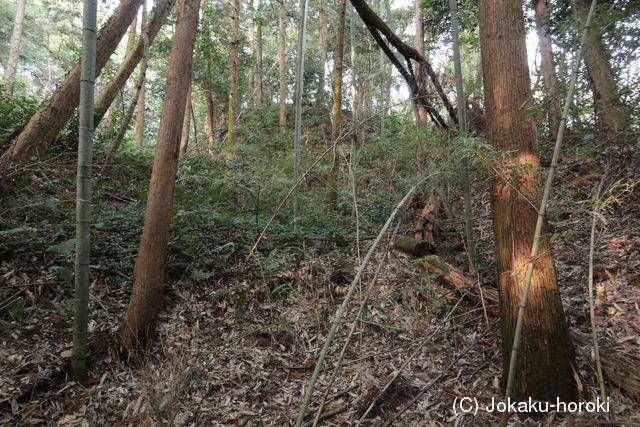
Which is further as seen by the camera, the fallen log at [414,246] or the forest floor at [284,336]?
the fallen log at [414,246]

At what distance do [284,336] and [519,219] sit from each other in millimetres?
2276

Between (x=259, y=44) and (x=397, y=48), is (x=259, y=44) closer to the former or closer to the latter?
(x=259, y=44)

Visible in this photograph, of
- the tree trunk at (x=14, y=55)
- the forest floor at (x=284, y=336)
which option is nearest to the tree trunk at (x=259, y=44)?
the tree trunk at (x=14, y=55)

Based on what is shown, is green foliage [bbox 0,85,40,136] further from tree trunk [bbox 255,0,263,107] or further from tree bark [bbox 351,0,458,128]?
tree trunk [bbox 255,0,263,107]

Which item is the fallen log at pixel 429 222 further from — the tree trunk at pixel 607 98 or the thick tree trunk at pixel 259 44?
the thick tree trunk at pixel 259 44

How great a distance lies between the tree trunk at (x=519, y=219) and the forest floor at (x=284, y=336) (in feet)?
0.63

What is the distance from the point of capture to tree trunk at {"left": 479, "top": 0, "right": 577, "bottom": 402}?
2.09m

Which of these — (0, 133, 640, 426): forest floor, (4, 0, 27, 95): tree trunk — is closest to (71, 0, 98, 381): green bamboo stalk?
(0, 133, 640, 426): forest floor

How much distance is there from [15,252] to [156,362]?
170 cm

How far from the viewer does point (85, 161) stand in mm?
2418

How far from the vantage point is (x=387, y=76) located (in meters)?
9.59

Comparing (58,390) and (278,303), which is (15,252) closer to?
(58,390)

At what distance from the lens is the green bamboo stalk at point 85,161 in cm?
236

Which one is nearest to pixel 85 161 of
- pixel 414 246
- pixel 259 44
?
pixel 414 246
